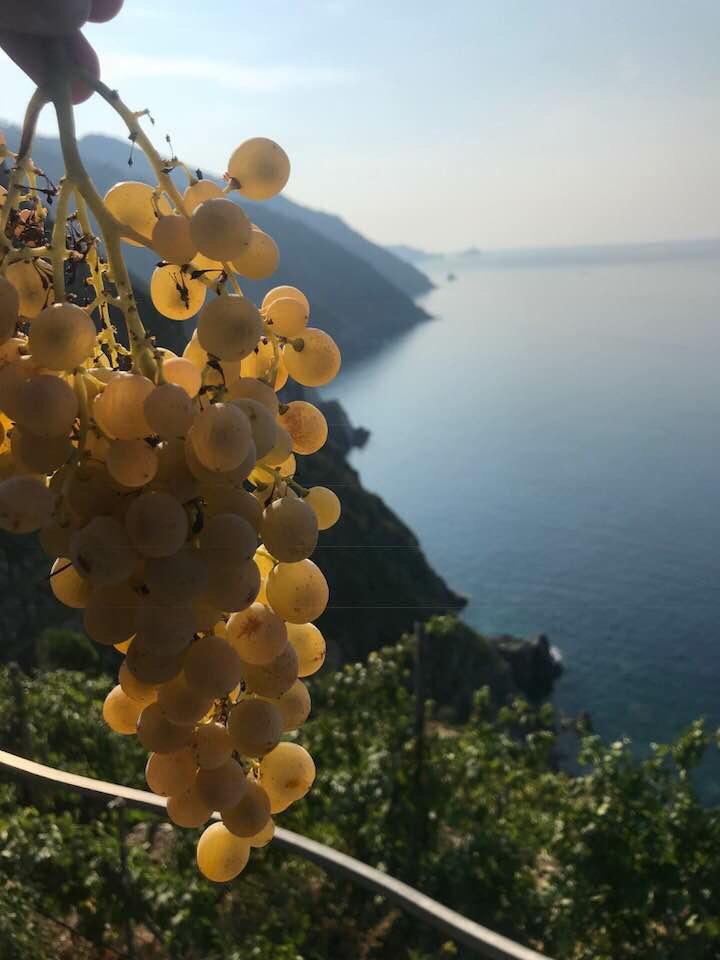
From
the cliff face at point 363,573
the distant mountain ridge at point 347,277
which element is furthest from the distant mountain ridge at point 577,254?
the cliff face at point 363,573

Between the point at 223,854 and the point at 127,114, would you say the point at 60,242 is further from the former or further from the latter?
the point at 223,854

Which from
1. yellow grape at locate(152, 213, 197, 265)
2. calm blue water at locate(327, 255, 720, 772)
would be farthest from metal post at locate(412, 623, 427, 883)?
calm blue water at locate(327, 255, 720, 772)

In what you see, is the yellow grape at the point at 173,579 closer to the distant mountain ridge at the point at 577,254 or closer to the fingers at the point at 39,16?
the fingers at the point at 39,16

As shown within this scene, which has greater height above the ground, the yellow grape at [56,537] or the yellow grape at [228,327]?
the yellow grape at [228,327]

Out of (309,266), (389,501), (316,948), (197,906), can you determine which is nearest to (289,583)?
(197,906)

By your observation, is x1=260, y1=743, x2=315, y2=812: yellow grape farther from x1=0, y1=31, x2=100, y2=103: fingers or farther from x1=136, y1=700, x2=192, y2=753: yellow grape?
x1=0, y1=31, x2=100, y2=103: fingers

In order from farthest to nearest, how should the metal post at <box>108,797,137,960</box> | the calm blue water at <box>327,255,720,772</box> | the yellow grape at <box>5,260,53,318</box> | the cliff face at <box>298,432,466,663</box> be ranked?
1. the calm blue water at <box>327,255,720,772</box>
2. the metal post at <box>108,797,137,960</box>
3. the cliff face at <box>298,432,466,663</box>
4. the yellow grape at <box>5,260,53,318</box>
